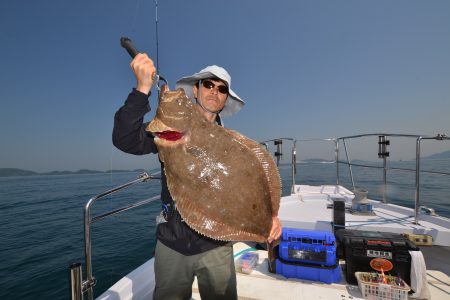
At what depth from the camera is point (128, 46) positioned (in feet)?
6.66

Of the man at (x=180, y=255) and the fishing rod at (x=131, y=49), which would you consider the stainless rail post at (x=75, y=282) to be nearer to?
the man at (x=180, y=255)

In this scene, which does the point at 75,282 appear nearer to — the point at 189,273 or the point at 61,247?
the point at 189,273

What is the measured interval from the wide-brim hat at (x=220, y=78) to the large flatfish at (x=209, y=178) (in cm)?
87

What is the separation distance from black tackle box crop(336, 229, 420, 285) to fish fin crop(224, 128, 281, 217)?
2537 mm

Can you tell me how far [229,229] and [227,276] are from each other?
73 cm

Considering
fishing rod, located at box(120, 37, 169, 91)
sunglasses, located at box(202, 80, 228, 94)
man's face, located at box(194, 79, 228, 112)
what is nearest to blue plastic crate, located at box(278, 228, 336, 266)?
man's face, located at box(194, 79, 228, 112)

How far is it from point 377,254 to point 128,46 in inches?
173

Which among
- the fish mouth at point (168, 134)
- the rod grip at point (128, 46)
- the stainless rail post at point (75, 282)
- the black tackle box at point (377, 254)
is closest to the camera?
the fish mouth at point (168, 134)

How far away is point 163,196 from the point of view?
2391 mm

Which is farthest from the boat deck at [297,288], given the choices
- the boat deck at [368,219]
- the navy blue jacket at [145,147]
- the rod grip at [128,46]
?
the rod grip at [128,46]

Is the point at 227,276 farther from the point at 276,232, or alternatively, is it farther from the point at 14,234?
the point at 14,234

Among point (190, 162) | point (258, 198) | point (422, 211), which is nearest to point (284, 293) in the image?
point (258, 198)

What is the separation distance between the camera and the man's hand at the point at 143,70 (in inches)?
75.4

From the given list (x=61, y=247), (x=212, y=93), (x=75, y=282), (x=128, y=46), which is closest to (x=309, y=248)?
(x=212, y=93)
